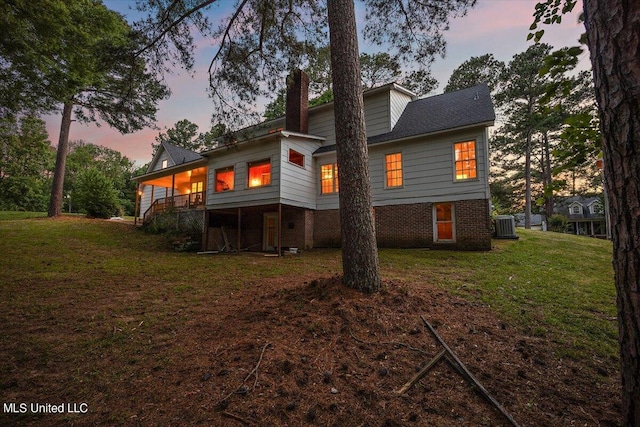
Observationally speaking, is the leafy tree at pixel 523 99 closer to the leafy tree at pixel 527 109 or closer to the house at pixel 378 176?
the leafy tree at pixel 527 109

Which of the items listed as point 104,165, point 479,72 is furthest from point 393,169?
point 104,165

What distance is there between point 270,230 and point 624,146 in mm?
13956

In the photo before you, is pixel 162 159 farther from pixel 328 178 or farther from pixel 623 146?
pixel 623 146

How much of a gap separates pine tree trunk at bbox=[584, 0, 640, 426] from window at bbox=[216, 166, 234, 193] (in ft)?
Result: 46.6

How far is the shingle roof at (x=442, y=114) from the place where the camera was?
10.4 m

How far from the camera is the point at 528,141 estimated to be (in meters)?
20.9

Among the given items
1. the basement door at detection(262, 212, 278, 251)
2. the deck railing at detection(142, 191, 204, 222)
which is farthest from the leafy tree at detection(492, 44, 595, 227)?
the deck railing at detection(142, 191, 204, 222)

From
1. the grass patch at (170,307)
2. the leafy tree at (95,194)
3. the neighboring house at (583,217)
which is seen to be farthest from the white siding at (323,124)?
the neighboring house at (583,217)

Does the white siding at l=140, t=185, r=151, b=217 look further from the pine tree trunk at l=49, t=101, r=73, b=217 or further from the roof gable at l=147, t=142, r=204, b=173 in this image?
the pine tree trunk at l=49, t=101, r=73, b=217

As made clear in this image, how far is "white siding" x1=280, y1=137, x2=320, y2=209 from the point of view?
1194cm

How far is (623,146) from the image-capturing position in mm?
1198

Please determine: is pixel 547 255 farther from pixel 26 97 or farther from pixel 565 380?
pixel 26 97

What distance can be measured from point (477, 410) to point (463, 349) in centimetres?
90

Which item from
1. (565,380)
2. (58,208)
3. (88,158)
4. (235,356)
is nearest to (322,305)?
(235,356)
